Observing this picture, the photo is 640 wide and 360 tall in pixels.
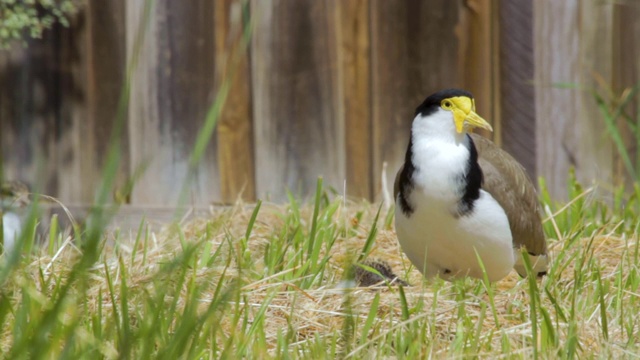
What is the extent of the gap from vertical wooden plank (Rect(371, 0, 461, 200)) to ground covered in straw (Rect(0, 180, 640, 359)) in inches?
28.7

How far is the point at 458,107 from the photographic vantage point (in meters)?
2.99

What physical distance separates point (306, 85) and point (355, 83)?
19 centimetres

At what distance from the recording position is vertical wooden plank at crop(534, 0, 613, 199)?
4.22 meters

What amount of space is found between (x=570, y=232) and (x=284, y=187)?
1.25 metres

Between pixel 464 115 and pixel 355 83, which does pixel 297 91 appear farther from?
pixel 464 115

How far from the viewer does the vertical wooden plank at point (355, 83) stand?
4262 mm

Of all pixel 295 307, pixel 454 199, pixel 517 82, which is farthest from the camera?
pixel 517 82

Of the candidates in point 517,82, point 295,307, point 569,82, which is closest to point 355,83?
point 517,82

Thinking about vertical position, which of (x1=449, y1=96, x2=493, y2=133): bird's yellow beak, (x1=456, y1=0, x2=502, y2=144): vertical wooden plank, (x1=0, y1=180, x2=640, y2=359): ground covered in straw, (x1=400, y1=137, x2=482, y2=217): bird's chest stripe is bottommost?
(x1=0, y1=180, x2=640, y2=359): ground covered in straw

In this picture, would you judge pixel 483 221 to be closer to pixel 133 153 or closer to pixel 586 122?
pixel 586 122

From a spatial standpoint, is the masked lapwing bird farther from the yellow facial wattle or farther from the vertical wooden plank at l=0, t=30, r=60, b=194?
the vertical wooden plank at l=0, t=30, r=60, b=194

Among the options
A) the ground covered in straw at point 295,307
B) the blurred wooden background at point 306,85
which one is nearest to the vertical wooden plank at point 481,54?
the blurred wooden background at point 306,85

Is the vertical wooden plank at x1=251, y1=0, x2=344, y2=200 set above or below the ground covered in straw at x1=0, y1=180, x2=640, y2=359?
above

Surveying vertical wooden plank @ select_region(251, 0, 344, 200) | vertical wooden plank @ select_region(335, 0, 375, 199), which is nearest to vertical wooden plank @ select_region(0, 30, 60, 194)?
vertical wooden plank @ select_region(251, 0, 344, 200)
